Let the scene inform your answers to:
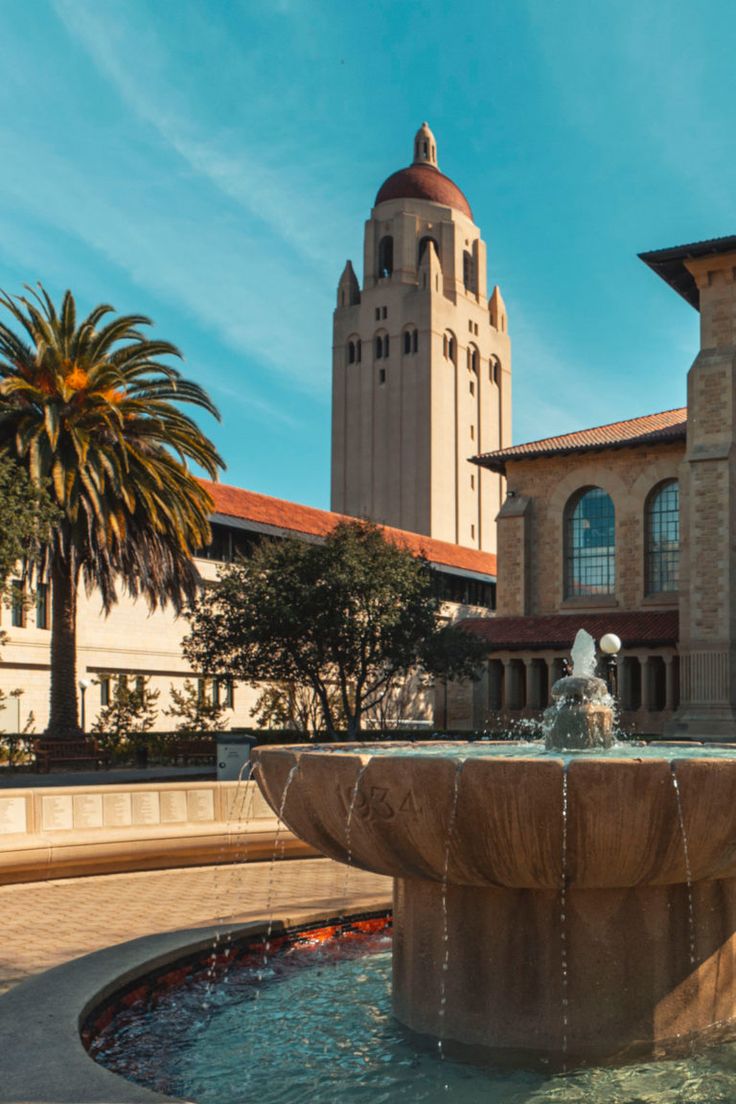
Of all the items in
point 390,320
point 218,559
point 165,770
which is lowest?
point 165,770

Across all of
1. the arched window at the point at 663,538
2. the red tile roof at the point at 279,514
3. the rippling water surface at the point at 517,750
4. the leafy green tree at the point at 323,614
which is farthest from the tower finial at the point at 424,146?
the rippling water surface at the point at 517,750

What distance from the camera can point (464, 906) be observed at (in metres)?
6.16

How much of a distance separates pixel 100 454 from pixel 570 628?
925 inches

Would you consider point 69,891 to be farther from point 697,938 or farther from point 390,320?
point 390,320

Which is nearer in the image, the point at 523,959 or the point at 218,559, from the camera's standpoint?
the point at 523,959

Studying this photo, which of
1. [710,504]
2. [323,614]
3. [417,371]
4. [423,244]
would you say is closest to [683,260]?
[710,504]

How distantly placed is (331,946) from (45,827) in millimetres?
4356

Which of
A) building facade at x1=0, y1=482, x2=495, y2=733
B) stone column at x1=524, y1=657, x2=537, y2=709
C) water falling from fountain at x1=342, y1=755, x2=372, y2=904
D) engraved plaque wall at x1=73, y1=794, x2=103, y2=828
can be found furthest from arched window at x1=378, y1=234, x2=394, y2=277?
water falling from fountain at x1=342, y1=755, x2=372, y2=904

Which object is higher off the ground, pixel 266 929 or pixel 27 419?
pixel 27 419

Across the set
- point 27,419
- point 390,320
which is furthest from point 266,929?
point 390,320

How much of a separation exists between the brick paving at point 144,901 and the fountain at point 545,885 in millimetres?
Answer: 2975

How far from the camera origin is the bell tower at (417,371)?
93.1 metres

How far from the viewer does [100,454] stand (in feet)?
87.1

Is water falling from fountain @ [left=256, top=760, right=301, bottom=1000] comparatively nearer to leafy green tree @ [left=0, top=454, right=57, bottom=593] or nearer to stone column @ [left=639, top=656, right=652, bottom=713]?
leafy green tree @ [left=0, top=454, right=57, bottom=593]
